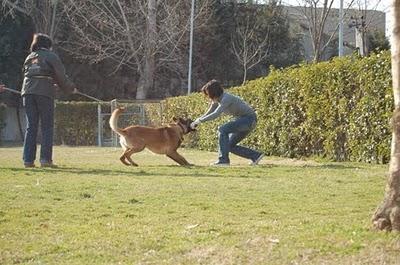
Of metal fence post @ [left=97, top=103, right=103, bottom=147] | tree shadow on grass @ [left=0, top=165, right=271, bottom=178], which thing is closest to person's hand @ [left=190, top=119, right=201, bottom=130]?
tree shadow on grass @ [left=0, top=165, right=271, bottom=178]

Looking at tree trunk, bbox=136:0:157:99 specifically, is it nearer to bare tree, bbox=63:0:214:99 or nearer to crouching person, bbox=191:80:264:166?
bare tree, bbox=63:0:214:99

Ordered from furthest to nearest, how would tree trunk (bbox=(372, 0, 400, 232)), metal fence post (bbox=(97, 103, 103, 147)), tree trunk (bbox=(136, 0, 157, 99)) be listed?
tree trunk (bbox=(136, 0, 157, 99)) < metal fence post (bbox=(97, 103, 103, 147)) < tree trunk (bbox=(372, 0, 400, 232))

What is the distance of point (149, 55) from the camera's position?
4109cm

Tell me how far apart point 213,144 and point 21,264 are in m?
17.8

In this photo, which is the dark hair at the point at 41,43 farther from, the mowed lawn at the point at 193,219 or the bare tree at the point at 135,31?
the bare tree at the point at 135,31

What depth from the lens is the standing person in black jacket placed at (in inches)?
470

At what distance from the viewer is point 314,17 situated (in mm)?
39344

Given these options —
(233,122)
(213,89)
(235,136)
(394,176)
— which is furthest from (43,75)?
(394,176)

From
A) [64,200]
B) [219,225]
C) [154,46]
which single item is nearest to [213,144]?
[64,200]

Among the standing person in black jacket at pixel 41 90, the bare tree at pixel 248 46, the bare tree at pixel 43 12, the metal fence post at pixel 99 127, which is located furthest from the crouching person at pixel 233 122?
the bare tree at pixel 43 12

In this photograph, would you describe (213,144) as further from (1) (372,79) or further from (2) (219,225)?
(2) (219,225)

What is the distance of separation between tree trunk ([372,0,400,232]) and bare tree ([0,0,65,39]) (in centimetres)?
3932

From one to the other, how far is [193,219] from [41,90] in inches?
245

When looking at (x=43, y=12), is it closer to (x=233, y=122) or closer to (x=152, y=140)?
(x=152, y=140)
